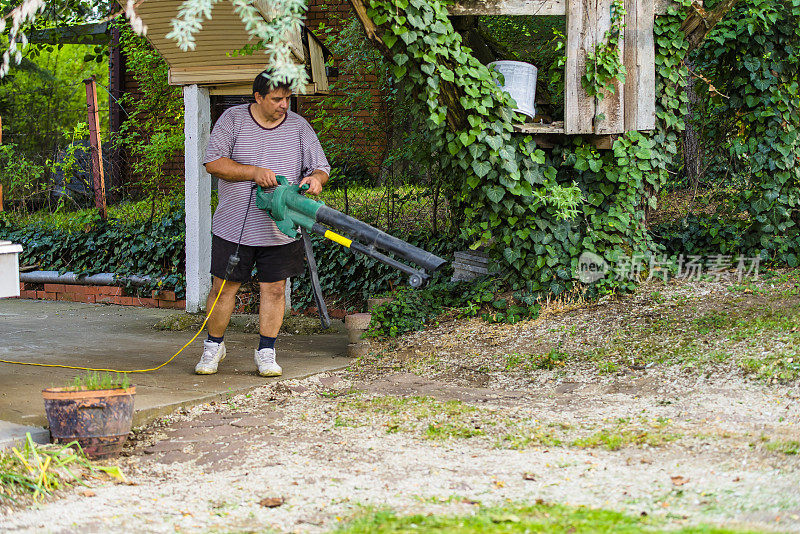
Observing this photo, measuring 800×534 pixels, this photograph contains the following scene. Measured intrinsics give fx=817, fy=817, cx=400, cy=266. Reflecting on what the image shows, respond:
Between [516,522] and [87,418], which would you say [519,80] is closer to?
[87,418]

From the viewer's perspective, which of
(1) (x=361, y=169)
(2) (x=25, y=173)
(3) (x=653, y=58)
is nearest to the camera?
(3) (x=653, y=58)

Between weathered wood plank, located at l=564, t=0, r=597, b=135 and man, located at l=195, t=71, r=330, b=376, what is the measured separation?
5.73ft

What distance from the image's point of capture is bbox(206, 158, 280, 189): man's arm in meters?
4.66

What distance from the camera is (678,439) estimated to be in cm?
340

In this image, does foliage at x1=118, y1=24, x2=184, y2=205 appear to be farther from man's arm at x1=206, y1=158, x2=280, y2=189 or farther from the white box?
the white box

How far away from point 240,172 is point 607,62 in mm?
2546

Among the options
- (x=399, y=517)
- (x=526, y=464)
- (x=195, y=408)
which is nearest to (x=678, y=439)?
(x=526, y=464)

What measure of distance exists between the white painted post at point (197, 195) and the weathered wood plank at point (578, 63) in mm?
3141

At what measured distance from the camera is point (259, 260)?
197 inches

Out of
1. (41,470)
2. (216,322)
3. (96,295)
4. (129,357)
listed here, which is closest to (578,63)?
(216,322)

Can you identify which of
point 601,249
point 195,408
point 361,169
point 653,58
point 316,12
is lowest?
point 195,408

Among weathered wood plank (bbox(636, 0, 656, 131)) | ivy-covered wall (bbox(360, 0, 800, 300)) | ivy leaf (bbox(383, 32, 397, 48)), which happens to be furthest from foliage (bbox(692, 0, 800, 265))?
ivy leaf (bbox(383, 32, 397, 48))

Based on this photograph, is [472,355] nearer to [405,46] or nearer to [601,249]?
[601,249]

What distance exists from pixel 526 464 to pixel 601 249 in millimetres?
2714
